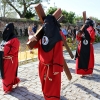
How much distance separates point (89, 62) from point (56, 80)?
297cm

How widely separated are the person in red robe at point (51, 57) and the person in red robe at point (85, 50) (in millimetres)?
2681

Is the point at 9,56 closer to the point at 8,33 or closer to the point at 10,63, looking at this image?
the point at 10,63

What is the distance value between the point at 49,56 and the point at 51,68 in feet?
0.98

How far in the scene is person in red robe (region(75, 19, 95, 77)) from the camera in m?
6.85

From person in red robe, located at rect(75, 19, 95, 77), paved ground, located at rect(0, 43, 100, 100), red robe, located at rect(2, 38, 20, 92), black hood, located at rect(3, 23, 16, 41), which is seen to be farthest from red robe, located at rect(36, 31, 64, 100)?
person in red robe, located at rect(75, 19, 95, 77)

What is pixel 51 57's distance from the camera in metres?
4.30

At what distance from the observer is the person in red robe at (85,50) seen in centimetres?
685

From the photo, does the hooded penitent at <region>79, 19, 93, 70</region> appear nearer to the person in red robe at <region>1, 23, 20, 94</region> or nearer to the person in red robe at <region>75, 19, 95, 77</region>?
the person in red robe at <region>75, 19, 95, 77</region>

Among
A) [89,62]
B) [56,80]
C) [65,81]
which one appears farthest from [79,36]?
[56,80]

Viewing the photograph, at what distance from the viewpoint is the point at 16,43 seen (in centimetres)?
536

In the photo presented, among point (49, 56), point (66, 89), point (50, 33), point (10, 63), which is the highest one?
point (50, 33)

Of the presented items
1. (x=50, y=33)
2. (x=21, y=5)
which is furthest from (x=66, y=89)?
(x=21, y=5)

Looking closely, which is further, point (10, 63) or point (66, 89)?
point (66, 89)

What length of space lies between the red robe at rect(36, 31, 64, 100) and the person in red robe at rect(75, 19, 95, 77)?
2686 millimetres
